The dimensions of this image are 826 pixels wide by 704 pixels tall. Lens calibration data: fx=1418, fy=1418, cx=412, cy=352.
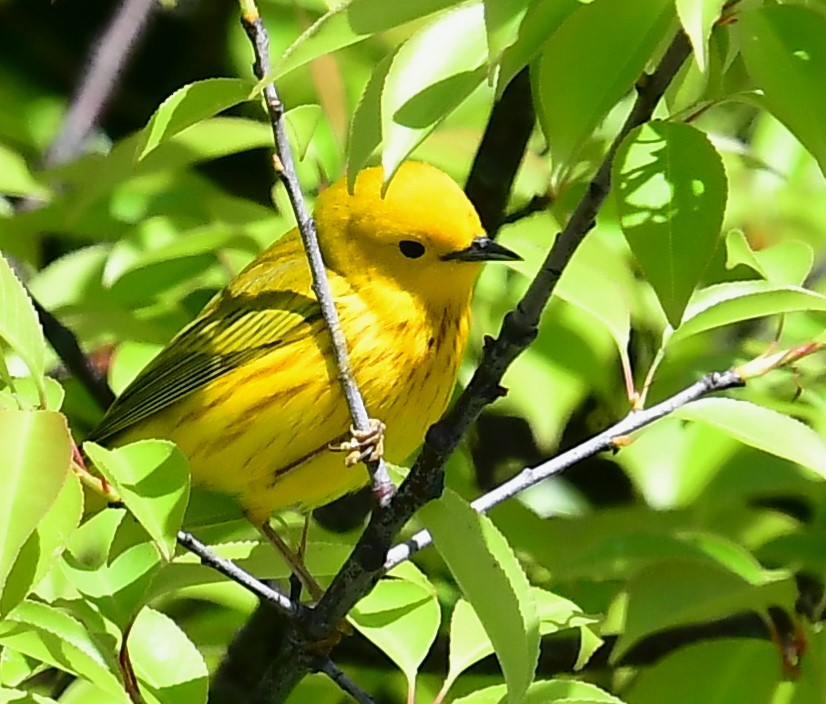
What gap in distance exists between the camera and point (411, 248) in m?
2.41

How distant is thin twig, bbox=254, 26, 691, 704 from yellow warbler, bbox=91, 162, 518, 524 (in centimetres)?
66

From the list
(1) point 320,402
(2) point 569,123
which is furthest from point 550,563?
(2) point 569,123

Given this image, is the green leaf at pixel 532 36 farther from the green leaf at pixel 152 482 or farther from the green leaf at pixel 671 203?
the green leaf at pixel 152 482

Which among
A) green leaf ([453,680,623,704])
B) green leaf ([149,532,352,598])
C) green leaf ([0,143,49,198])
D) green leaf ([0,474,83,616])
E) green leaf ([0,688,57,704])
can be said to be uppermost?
green leaf ([0,143,49,198])

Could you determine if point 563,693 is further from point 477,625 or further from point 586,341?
point 586,341

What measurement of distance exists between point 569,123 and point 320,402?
1.12 metres

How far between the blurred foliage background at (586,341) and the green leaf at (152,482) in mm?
243

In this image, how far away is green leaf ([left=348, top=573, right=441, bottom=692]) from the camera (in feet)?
5.56

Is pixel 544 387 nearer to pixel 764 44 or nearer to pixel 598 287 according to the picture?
pixel 598 287

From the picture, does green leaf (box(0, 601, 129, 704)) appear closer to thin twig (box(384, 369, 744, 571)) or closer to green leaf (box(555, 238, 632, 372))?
thin twig (box(384, 369, 744, 571))

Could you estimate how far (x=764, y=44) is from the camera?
1.21 metres

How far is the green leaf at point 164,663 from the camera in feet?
5.13

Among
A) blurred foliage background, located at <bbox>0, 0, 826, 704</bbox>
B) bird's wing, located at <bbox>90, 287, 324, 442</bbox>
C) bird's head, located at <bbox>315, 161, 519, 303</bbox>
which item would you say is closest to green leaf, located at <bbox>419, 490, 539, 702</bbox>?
blurred foliage background, located at <bbox>0, 0, 826, 704</bbox>

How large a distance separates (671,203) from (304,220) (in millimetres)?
394
